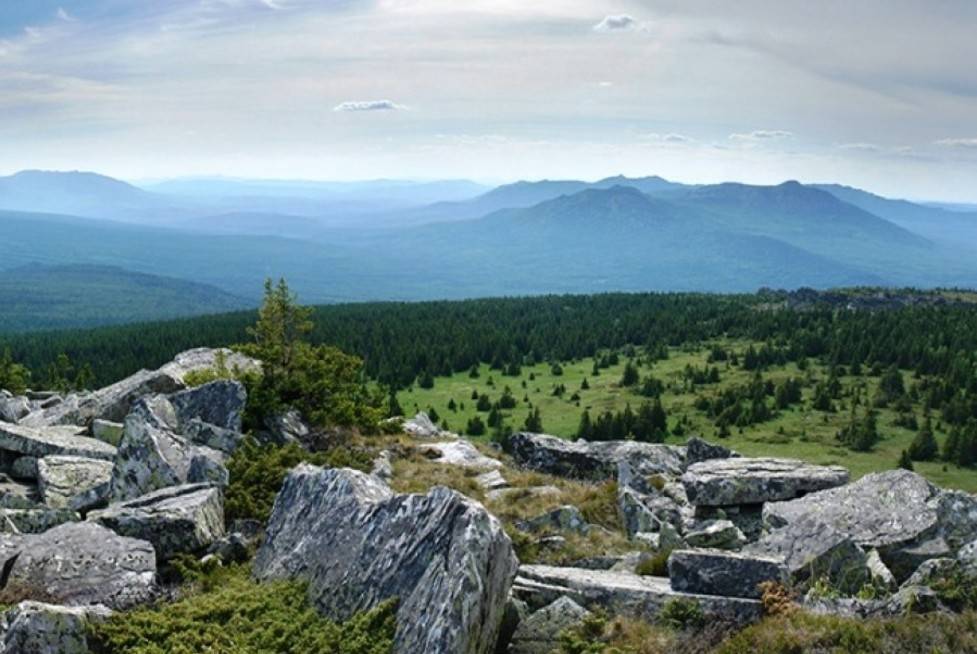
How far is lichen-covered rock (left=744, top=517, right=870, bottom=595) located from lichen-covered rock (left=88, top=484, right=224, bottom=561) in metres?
12.2

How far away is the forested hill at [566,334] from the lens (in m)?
104

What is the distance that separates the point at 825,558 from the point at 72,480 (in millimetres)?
18921

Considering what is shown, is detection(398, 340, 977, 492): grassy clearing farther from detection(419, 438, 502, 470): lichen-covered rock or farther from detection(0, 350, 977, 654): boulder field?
detection(0, 350, 977, 654): boulder field

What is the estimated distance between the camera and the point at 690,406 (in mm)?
83812

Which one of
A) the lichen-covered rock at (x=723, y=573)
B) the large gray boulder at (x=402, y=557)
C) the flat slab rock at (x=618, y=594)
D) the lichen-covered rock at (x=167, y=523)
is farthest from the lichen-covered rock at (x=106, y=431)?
the lichen-covered rock at (x=723, y=573)

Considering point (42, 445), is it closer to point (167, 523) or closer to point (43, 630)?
point (167, 523)

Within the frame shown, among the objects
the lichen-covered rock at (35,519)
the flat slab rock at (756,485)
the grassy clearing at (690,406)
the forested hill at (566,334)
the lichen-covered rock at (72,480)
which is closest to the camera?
the lichen-covered rock at (35,519)

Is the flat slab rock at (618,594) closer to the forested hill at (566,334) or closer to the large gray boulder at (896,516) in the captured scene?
the large gray boulder at (896,516)

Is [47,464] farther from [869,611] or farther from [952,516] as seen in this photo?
[952,516]

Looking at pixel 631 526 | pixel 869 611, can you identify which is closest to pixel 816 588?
pixel 869 611

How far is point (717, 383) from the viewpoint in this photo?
9500 centimetres

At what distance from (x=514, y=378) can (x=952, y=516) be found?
89.9 m

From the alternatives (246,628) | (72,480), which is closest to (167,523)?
(246,628)

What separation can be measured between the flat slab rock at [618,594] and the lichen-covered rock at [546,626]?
627mm
